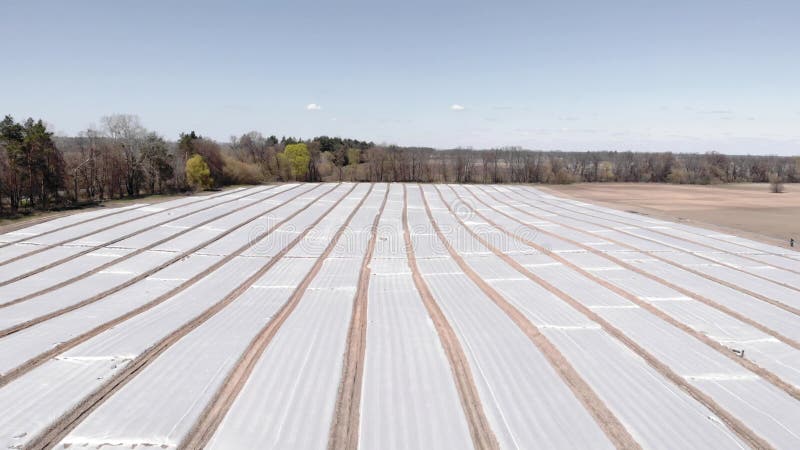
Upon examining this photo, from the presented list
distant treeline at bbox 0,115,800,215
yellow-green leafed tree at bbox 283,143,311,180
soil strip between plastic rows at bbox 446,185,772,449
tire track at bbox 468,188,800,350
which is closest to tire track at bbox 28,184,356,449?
soil strip between plastic rows at bbox 446,185,772,449

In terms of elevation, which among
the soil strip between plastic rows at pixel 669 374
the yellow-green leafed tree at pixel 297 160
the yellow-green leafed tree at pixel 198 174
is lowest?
the soil strip between plastic rows at pixel 669 374

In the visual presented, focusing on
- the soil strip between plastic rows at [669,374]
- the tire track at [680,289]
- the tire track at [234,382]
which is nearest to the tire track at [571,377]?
the soil strip between plastic rows at [669,374]

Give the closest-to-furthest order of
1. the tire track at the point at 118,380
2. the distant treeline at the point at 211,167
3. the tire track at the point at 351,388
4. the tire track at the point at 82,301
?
the tire track at the point at 118,380 < the tire track at the point at 351,388 < the tire track at the point at 82,301 < the distant treeline at the point at 211,167

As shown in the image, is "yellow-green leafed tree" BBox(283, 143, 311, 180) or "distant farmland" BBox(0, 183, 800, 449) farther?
"yellow-green leafed tree" BBox(283, 143, 311, 180)

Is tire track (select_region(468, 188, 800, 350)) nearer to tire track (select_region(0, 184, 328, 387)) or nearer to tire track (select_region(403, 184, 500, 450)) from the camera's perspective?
tire track (select_region(403, 184, 500, 450))

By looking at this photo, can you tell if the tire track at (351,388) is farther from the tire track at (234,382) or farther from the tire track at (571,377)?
the tire track at (571,377)

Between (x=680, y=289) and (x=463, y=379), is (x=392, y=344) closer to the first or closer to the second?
(x=463, y=379)
